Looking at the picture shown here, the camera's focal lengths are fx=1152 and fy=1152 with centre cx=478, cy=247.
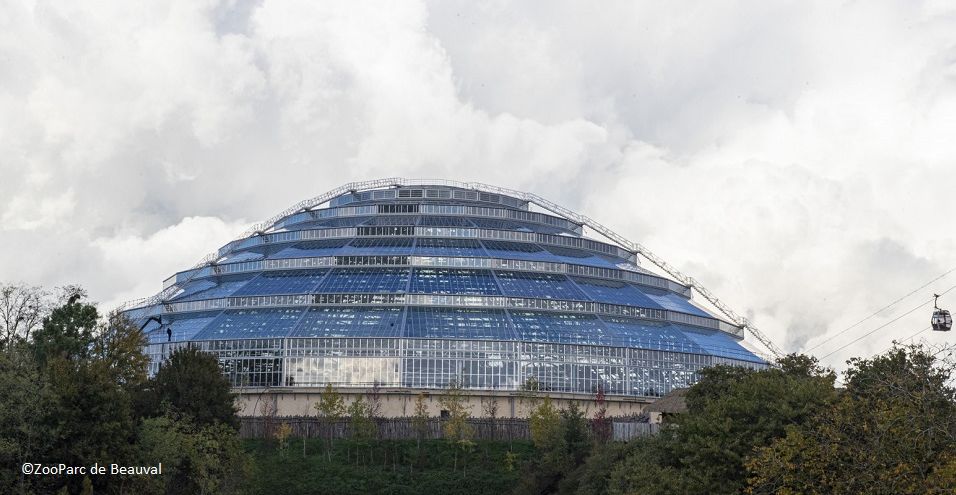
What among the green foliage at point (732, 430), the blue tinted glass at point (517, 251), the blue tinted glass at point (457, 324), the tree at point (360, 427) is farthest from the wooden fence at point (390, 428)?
the green foliage at point (732, 430)

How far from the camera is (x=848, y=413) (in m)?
46.2

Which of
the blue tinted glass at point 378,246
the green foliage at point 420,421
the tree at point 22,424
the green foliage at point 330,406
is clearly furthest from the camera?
the blue tinted glass at point 378,246

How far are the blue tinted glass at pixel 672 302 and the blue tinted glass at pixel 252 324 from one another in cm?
4674

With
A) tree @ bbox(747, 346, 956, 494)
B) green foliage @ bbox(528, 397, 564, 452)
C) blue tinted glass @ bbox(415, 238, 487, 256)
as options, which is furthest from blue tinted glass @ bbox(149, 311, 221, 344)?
tree @ bbox(747, 346, 956, 494)

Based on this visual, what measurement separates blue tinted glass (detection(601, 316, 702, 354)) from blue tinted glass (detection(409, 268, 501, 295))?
14641 mm

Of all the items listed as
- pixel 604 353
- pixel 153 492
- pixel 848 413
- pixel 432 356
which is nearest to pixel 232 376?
pixel 432 356

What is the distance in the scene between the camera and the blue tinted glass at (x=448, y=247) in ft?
469

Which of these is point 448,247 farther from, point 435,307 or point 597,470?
point 597,470

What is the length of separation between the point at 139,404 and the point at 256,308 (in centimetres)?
5263

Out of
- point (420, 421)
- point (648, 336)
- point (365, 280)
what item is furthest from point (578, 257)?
point (420, 421)

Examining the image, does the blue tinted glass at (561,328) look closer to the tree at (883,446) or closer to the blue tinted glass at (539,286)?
the blue tinted glass at (539,286)

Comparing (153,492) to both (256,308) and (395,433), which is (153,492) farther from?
(256,308)

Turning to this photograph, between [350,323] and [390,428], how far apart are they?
67.9 ft

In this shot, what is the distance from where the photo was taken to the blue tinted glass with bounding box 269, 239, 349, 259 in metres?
145
